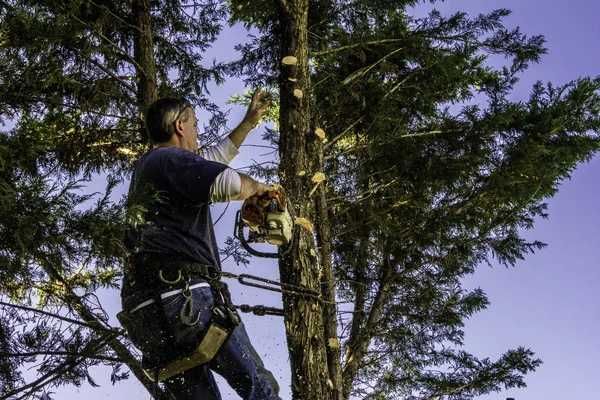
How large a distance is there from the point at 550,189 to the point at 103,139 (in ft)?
17.1

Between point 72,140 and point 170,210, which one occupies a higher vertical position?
point 72,140

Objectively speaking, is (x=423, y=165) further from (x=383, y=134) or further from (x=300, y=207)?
(x=300, y=207)

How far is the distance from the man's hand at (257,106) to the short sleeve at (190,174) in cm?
129

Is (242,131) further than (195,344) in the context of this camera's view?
Yes

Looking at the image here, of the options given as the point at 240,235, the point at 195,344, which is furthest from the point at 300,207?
the point at 195,344

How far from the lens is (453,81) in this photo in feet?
30.3

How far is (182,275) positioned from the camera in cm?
408

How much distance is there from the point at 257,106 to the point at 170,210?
1.41 m

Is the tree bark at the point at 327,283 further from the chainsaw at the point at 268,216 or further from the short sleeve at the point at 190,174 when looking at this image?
the short sleeve at the point at 190,174

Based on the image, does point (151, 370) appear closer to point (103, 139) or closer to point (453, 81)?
point (103, 139)

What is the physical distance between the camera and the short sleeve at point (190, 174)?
3.98 metres

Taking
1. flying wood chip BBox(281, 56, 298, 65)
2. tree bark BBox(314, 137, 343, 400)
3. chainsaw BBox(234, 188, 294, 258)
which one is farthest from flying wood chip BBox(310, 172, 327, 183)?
chainsaw BBox(234, 188, 294, 258)

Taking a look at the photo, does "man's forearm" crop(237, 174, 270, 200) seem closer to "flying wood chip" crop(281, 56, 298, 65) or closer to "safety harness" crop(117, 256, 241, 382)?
"safety harness" crop(117, 256, 241, 382)

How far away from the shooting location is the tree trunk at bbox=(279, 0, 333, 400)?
6195mm
